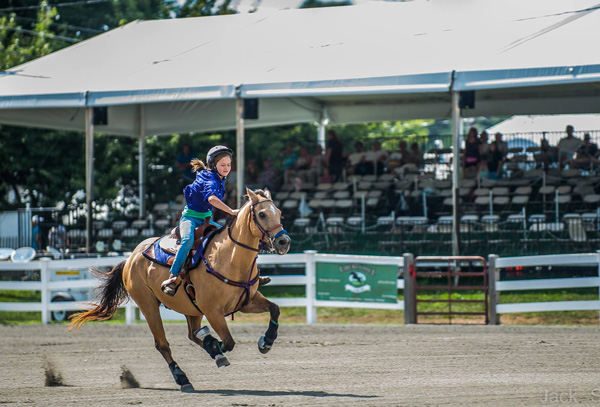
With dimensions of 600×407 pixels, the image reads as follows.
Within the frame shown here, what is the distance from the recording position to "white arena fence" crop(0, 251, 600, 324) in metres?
16.4

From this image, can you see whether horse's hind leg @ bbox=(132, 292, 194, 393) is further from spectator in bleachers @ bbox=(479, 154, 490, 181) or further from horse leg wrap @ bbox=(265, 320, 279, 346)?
spectator in bleachers @ bbox=(479, 154, 490, 181)

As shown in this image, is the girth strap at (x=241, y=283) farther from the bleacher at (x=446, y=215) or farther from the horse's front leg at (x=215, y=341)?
the bleacher at (x=446, y=215)

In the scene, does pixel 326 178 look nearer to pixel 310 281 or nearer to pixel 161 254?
pixel 310 281

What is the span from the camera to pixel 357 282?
17656 millimetres

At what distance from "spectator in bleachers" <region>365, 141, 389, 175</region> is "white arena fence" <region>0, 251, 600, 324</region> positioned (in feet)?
19.1

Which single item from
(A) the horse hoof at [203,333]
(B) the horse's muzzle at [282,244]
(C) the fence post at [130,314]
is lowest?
(C) the fence post at [130,314]

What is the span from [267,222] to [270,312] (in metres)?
1.11

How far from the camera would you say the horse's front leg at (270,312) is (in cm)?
996

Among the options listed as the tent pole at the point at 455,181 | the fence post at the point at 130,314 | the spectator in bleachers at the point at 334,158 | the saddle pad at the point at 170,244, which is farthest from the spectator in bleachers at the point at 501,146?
the saddle pad at the point at 170,244

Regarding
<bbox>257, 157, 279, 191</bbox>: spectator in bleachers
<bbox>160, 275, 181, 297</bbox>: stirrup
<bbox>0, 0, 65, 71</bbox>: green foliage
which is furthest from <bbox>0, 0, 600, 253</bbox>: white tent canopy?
<bbox>160, 275, 181, 297</bbox>: stirrup

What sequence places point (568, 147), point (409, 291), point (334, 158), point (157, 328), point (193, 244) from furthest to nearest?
point (334, 158)
point (568, 147)
point (409, 291)
point (157, 328)
point (193, 244)

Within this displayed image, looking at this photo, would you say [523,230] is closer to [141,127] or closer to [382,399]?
[382,399]

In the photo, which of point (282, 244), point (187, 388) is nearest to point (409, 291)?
point (187, 388)

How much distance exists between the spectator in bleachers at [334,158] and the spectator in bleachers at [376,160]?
0.75 m
